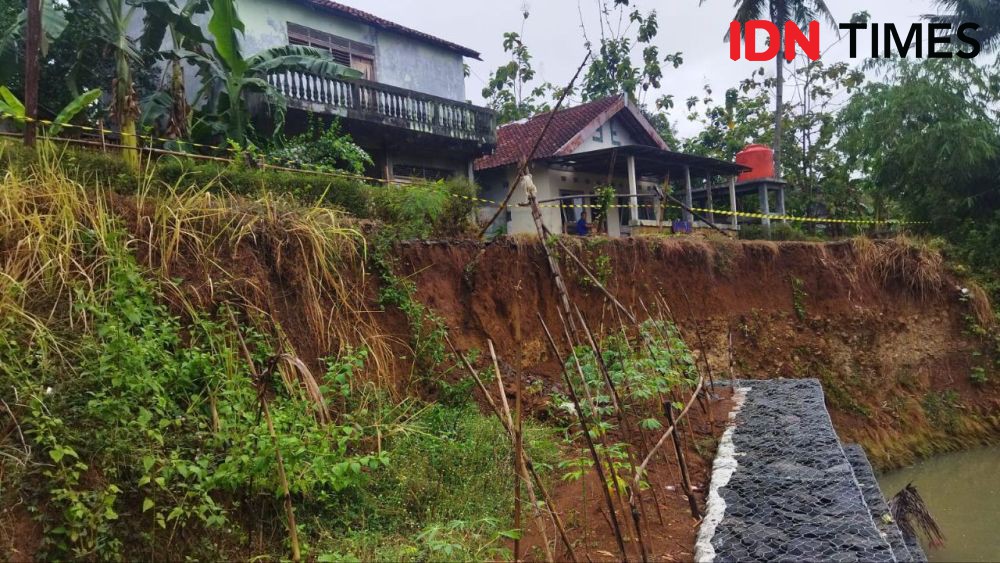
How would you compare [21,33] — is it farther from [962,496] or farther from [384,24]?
[962,496]

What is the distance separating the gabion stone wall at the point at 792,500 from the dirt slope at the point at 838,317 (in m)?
3.21

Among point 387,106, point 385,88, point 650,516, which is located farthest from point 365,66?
point 650,516

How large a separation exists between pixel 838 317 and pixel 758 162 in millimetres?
7772

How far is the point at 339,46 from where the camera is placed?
13422 millimetres

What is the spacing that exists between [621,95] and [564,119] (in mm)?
1507

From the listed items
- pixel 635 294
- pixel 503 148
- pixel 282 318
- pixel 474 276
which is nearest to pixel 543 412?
pixel 474 276

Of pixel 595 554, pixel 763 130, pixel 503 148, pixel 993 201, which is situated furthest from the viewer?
pixel 763 130

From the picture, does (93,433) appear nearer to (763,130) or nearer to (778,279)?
(778,279)

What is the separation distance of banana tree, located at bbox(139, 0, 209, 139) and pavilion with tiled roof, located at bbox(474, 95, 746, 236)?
24.3ft

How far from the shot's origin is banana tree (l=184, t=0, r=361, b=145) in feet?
28.7

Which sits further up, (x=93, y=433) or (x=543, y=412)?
(x=93, y=433)

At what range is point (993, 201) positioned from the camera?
13727 mm

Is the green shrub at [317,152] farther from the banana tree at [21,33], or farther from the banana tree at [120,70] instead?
the banana tree at [21,33]

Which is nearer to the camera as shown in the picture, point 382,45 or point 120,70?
point 120,70
